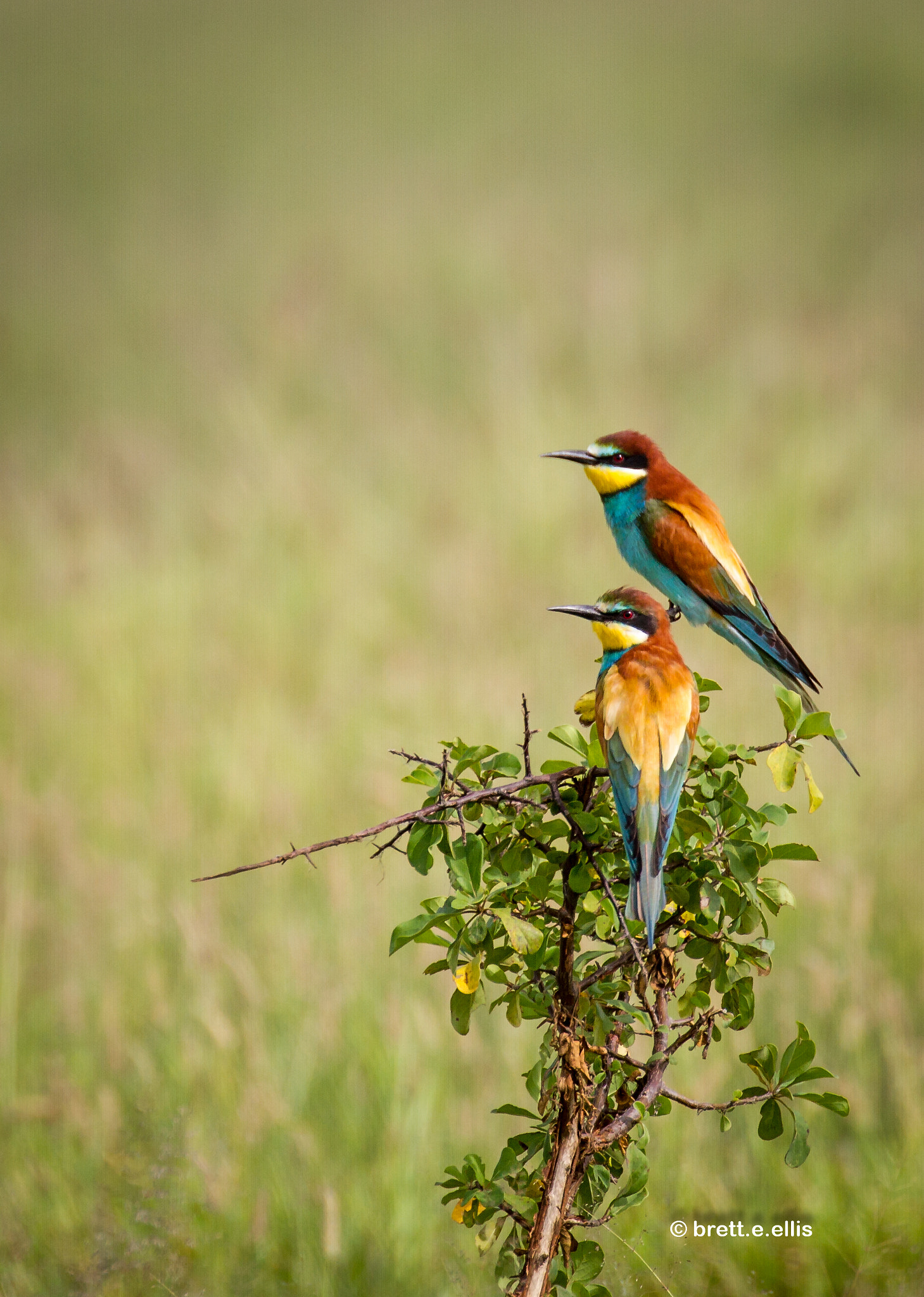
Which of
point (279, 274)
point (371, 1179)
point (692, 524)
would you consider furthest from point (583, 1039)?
point (279, 274)

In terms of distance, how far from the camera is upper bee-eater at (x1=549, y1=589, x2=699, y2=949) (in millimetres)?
908

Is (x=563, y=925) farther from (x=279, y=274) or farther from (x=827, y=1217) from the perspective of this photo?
(x=279, y=274)

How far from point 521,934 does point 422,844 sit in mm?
103

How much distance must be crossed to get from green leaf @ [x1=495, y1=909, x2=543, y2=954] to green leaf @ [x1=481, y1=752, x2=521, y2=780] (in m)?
0.11

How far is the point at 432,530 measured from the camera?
5527 millimetres

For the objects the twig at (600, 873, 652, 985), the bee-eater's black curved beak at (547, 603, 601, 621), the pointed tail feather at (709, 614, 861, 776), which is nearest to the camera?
the twig at (600, 873, 652, 985)

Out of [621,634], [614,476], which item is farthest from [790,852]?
[614,476]

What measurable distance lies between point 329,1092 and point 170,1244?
572 millimetres

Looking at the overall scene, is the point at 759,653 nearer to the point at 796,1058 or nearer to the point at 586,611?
the point at 586,611

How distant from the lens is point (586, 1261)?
102 centimetres

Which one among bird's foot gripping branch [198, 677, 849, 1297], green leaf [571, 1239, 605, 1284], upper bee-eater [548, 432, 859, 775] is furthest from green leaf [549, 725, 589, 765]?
green leaf [571, 1239, 605, 1284]

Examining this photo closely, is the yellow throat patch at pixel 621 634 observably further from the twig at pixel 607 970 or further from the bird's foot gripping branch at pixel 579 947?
the twig at pixel 607 970

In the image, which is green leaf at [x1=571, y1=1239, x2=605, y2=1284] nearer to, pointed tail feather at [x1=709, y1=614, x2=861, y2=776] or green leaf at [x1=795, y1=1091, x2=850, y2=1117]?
green leaf at [x1=795, y1=1091, x2=850, y2=1117]

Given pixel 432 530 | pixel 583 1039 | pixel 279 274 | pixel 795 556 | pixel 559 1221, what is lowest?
pixel 559 1221
